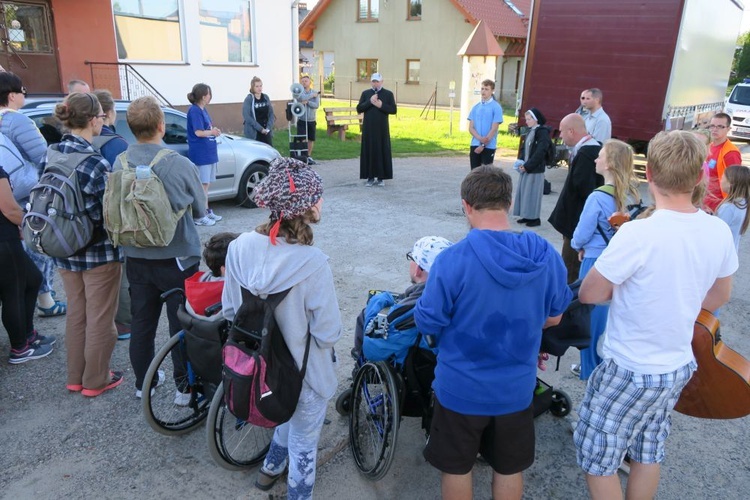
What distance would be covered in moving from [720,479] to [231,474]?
2732 millimetres

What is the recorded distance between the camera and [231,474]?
2.96m

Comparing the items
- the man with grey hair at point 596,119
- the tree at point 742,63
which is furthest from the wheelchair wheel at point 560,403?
the tree at point 742,63

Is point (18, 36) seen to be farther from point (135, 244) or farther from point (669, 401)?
point (669, 401)

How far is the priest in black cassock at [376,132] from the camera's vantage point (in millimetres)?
9953

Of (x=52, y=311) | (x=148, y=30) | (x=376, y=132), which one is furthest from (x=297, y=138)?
→ (x=52, y=311)

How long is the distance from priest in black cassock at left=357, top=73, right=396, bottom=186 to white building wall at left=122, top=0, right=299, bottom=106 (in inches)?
262

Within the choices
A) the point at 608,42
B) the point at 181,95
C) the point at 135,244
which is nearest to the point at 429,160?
the point at 608,42

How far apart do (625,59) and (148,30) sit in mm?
11155

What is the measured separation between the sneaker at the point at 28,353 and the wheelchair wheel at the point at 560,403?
12.0ft

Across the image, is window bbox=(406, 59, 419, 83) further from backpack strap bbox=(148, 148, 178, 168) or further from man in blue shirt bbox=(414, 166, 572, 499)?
man in blue shirt bbox=(414, 166, 572, 499)

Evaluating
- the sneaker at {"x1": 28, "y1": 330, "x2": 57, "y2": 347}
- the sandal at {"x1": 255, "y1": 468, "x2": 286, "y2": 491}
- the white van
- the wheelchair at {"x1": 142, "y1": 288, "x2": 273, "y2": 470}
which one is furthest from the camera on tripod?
the white van

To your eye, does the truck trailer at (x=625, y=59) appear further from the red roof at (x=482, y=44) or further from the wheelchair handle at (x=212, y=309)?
the wheelchair handle at (x=212, y=309)

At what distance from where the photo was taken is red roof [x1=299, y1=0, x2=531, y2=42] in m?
28.8

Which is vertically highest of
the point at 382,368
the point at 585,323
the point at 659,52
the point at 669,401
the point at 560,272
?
the point at 659,52
